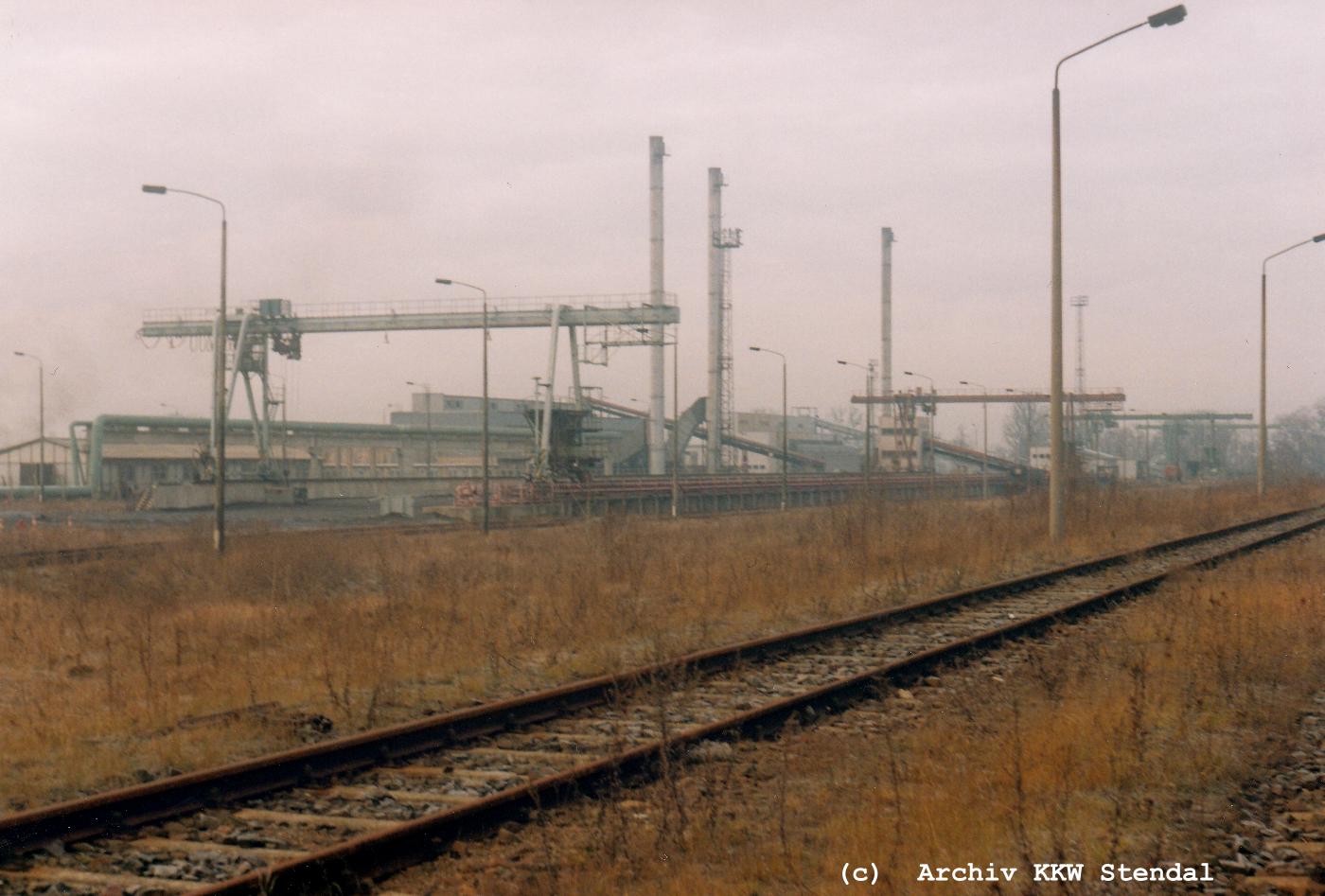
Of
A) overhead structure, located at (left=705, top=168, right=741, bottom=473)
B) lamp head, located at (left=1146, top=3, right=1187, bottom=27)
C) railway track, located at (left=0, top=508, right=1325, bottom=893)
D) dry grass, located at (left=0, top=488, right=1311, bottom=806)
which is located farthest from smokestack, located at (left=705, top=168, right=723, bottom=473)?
railway track, located at (left=0, top=508, right=1325, bottom=893)

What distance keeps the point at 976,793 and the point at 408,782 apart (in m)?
3.48

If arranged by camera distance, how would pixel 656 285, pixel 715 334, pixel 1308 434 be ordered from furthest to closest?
pixel 1308 434
pixel 715 334
pixel 656 285

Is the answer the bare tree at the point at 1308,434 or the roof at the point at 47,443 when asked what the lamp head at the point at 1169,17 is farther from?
the bare tree at the point at 1308,434

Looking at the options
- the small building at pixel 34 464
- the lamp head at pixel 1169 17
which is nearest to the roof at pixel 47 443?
the small building at pixel 34 464

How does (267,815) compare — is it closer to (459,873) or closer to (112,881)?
(112,881)

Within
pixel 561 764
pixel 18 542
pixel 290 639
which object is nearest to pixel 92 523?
→ pixel 18 542

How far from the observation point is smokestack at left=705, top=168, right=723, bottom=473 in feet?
224

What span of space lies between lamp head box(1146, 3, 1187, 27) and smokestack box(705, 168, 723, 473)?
51312 millimetres

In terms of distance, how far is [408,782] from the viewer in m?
7.01

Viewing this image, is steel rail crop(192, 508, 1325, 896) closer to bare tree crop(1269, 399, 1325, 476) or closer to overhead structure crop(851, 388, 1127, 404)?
overhead structure crop(851, 388, 1127, 404)

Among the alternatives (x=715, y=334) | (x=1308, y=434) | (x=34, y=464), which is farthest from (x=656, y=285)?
(x=1308, y=434)

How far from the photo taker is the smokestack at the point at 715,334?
68.3m

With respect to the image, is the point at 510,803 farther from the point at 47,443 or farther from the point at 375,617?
the point at 47,443

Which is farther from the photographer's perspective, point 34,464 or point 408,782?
point 34,464
